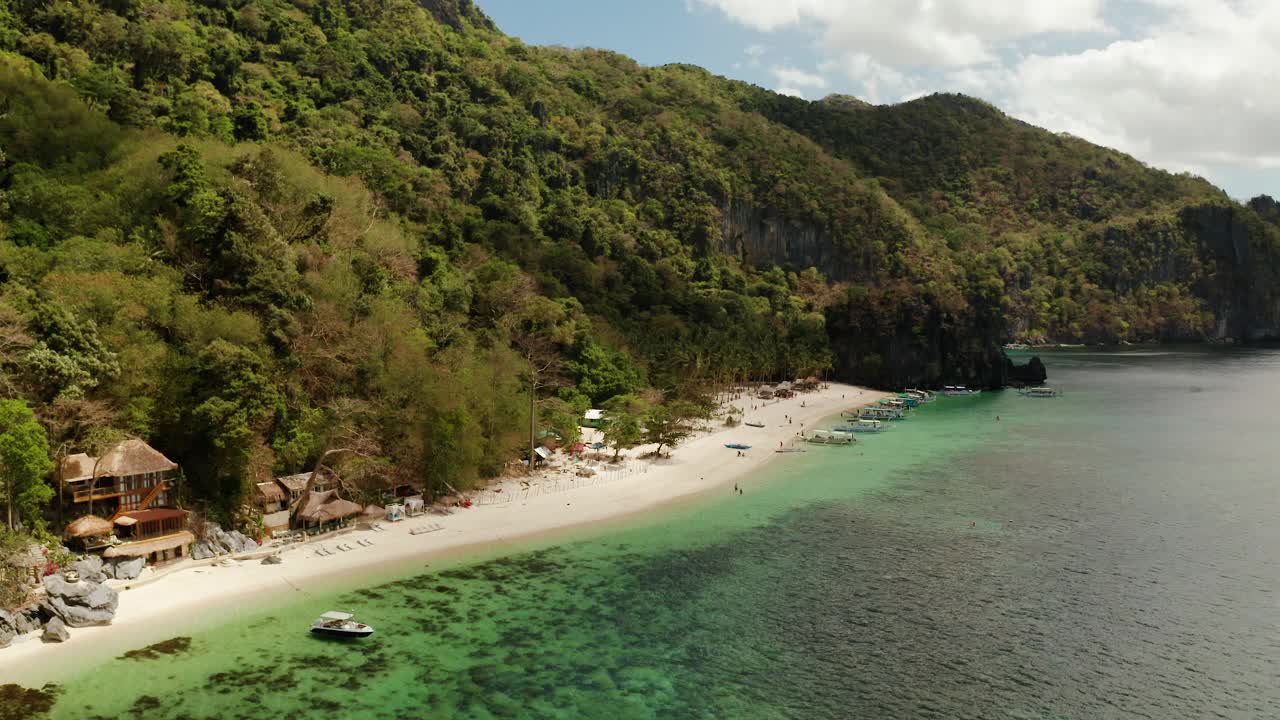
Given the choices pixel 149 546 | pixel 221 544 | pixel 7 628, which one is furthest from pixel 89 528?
pixel 7 628

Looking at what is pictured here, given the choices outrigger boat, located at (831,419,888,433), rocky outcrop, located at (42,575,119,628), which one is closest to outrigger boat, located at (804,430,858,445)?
outrigger boat, located at (831,419,888,433)

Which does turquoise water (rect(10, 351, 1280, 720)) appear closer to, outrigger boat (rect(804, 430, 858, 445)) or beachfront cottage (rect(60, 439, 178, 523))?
beachfront cottage (rect(60, 439, 178, 523))

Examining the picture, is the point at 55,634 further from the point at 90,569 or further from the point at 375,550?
the point at 375,550

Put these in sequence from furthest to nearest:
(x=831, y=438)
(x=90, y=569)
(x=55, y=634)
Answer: (x=831, y=438) < (x=90, y=569) < (x=55, y=634)

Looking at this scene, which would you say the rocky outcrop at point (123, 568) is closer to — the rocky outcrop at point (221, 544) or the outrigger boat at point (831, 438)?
the rocky outcrop at point (221, 544)

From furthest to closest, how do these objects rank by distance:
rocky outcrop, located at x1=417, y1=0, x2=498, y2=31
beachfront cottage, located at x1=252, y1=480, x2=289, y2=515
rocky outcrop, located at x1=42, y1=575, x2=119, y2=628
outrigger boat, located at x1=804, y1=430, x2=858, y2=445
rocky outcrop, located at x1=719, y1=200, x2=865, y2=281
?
1. rocky outcrop, located at x1=719, y1=200, x2=865, y2=281
2. rocky outcrop, located at x1=417, y1=0, x2=498, y2=31
3. outrigger boat, located at x1=804, y1=430, x2=858, y2=445
4. beachfront cottage, located at x1=252, y1=480, x2=289, y2=515
5. rocky outcrop, located at x1=42, y1=575, x2=119, y2=628

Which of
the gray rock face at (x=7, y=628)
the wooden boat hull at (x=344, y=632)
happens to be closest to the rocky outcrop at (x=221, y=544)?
the gray rock face at (x=7, y=628)
